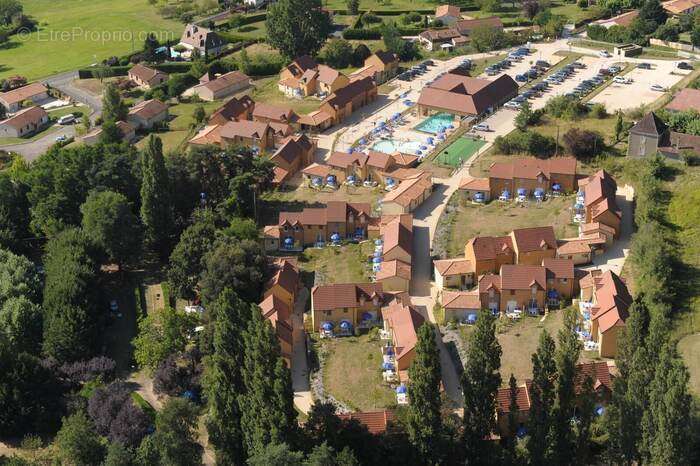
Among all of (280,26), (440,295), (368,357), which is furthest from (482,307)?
(280,26)

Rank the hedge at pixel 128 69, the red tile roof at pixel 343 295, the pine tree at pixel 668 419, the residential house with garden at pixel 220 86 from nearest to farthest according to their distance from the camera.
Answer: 1. the pine tree at pixel 668 419
2. the red tile roof at pixel 343 295
3. the residential house with garden at pixel 220 86
4. the hedge at pixel 128 69

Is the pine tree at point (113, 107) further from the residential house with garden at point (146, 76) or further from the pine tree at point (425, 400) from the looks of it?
the pine tree at point (425, 400)

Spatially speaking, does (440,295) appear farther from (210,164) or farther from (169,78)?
(169,78)

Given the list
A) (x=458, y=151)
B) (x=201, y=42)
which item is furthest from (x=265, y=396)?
(x=201, y=42)

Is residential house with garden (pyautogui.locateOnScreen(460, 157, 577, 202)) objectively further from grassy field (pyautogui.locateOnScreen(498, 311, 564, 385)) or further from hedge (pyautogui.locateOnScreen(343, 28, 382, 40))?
hedge (pyautogui.locateOnScreen(343, 28, 382, 40))

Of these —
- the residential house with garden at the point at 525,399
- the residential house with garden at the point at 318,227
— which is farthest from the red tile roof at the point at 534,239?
the residential house with garden at the point at 525,399

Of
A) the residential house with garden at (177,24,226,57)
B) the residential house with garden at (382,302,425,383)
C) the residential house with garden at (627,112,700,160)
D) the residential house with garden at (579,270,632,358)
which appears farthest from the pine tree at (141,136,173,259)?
the residential house with garden at (177,24,226,57)
